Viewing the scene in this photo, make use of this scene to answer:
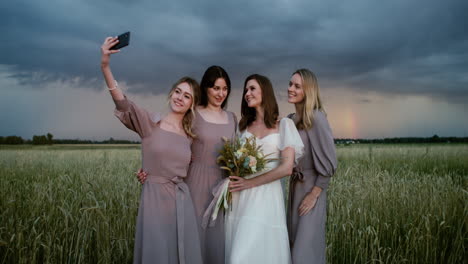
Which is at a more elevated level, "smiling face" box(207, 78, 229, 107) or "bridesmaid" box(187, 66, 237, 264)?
"smiling face" box(207, 78, 229, 107)

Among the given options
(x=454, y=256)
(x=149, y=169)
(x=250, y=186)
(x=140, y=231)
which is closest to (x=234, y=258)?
(x=250, y=186)

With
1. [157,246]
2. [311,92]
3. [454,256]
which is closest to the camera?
[157,246]

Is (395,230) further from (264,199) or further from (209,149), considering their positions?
(209,149)

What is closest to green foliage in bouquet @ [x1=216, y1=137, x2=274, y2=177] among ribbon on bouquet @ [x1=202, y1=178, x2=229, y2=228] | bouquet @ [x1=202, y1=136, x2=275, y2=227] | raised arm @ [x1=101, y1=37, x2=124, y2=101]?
bouquet @ [x1=202, y1=136, x2=275, y2=227]

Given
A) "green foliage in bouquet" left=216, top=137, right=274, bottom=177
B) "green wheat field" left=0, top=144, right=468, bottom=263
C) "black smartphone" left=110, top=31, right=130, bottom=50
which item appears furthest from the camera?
"green wheat field" left=0, top=144, right=468, bottom=263

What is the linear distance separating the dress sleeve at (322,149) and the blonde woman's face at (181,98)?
121cm

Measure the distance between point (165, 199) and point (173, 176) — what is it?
216 millimetres

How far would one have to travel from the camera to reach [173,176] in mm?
3234

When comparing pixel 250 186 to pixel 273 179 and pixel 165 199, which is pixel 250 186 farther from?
pixel 165 199

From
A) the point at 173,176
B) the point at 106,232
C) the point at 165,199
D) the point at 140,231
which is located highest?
the point at 173,176

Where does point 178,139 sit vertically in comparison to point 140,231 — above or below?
above

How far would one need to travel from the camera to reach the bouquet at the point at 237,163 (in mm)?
3084

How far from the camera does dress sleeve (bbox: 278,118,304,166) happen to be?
10.5 ft

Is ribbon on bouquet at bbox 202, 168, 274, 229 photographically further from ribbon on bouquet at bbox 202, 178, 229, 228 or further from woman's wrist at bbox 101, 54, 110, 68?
woman's wrist at bbox 101, 54, 110, 68
